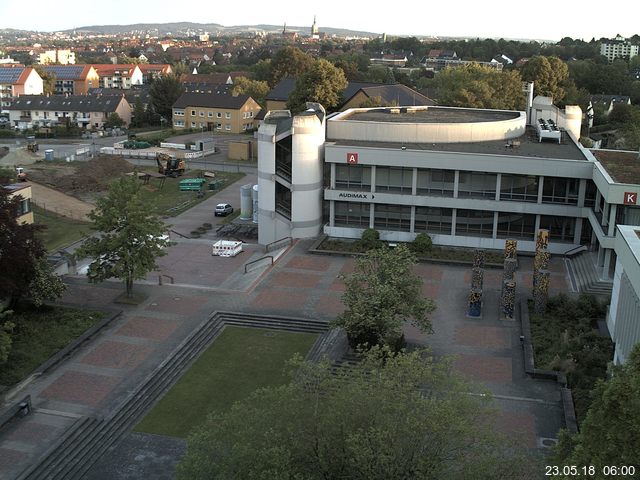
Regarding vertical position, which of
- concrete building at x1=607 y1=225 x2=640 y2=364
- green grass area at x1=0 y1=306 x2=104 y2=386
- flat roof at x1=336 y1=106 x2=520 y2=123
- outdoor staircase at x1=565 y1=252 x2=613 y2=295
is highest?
flat roof at x1=336 y1=106 x2=520 y2=123

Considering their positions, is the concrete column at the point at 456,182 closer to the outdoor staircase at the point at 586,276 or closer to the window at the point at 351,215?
the window at the point at 351,215

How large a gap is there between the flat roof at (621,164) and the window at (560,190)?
7.54 ft

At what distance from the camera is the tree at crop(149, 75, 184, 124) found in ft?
384

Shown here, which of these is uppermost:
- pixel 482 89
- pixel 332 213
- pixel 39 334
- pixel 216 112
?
pixel 482 89

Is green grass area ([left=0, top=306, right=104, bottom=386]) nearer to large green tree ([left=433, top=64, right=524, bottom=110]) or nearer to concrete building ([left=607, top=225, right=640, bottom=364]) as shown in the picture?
concrete building ([left=607, top=225, right=640, bottom=364])

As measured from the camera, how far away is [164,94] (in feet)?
388

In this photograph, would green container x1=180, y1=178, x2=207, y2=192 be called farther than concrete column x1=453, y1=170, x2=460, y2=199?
Yes

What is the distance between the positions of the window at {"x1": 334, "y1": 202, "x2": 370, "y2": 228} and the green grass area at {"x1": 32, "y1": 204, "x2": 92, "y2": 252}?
17194 mm

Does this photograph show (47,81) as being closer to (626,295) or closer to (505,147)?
(505,147)

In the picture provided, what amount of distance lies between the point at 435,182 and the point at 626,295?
20.6 metres

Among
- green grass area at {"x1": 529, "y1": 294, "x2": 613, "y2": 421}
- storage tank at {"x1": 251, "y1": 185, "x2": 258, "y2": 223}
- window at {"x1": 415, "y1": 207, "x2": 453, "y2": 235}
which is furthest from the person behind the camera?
storage tank at {"x1": 251, "y1": 185, "x2": 258, "y2": 223}

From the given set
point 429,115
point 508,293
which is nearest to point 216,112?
point 429,115

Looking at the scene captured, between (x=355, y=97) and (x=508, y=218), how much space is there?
5030 centimetres

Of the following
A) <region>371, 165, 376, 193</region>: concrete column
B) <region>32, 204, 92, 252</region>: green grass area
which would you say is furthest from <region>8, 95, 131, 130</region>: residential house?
<region>371, 165, 376, 193</region>: concrete column
